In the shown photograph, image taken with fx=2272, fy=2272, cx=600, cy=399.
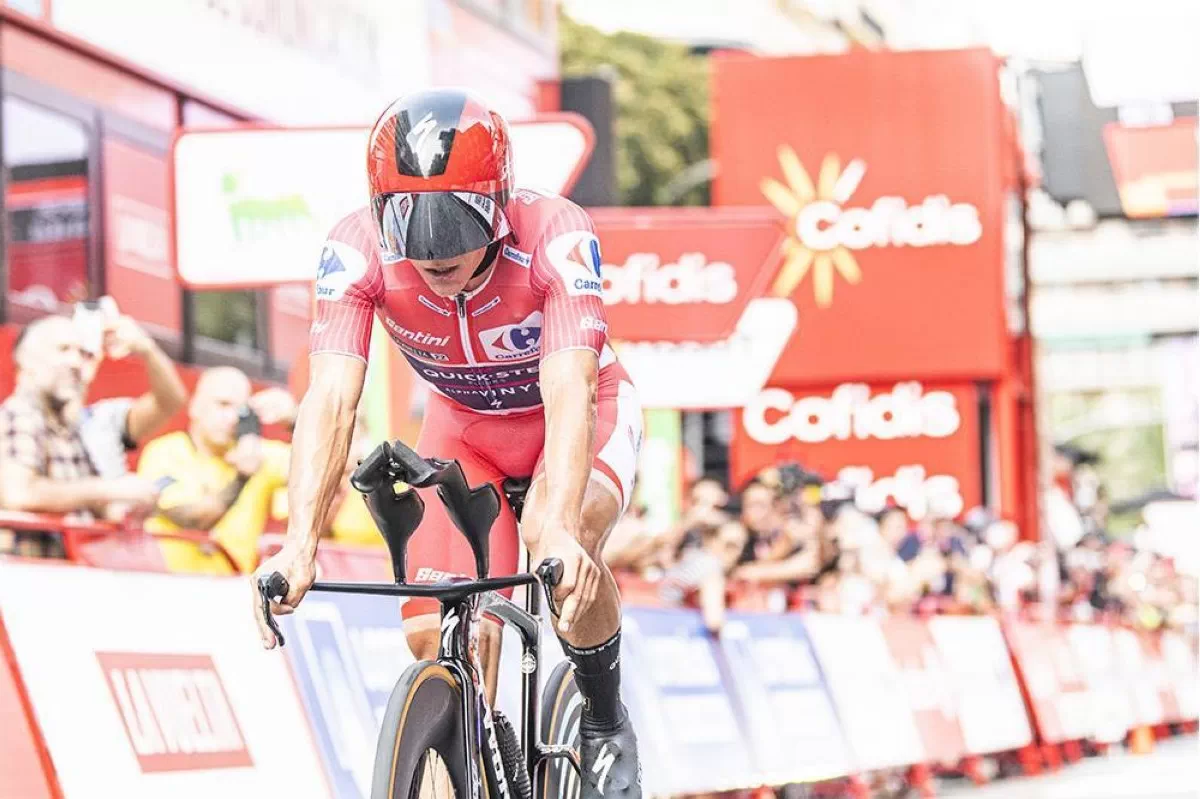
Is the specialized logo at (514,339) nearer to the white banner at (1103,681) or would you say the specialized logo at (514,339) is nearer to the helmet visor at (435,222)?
the helmet visor at (435,222)

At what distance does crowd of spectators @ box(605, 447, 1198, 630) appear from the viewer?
1305 cm

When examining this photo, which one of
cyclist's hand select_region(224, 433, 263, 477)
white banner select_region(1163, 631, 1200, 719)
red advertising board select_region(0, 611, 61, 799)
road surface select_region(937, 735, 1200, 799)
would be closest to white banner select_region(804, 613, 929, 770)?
road surface select_region(937, 735, 1200, 799)

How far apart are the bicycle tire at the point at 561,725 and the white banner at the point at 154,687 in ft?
4.40

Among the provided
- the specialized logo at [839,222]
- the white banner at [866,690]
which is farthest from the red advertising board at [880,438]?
the white banner at [866,690]

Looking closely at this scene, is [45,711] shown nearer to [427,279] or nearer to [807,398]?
[427,279]

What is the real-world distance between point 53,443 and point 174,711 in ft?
6.00

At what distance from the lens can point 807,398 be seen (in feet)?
101

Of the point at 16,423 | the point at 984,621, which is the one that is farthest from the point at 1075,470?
the point at 16,423

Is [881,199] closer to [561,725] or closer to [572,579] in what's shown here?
[561,725]

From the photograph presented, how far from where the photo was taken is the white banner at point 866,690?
14227mm

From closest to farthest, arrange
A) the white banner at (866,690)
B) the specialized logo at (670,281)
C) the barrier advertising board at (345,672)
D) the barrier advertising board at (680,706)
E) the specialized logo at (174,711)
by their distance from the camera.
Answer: the specialized logo at (174,711)
the barrier advertising board at (345,672)
the barrier advertising board at (680,706)
the white banner at (866,690)
the specialized logo at (670,281)

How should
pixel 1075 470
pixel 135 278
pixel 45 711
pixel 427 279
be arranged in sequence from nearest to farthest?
pixel 427 279 → pixel 45 711 → pixel 135 278 → pixel 1075 470

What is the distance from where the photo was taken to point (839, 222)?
99.9ft

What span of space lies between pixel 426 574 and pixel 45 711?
1.26 m
